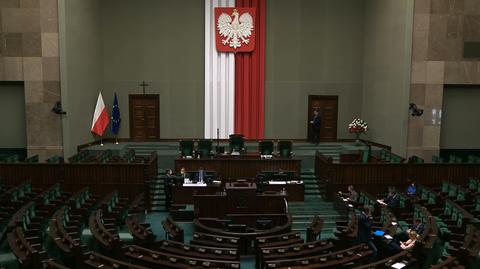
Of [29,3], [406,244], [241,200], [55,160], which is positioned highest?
[29,3]

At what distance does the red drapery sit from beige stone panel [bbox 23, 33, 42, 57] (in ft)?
28.1

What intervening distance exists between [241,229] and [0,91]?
12479 mm

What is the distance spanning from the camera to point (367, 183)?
1524 centimetres

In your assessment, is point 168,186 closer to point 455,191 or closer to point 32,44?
point 32,44

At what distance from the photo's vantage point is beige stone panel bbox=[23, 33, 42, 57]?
17016mm

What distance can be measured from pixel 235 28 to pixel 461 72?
9.83 metres

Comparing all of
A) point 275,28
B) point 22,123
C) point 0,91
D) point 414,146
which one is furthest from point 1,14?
point 414,146

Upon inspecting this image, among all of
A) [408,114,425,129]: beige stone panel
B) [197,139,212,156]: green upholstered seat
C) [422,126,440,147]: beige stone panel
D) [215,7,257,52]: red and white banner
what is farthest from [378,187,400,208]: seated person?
[215,7,257,52]: red and white banner

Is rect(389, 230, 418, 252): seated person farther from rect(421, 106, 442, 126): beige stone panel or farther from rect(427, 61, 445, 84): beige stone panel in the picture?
rect(427, 61, 445, 84): beige stone panel

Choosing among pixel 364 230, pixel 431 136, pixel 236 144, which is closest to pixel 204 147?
pixel 236 144

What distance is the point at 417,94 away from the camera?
17312 mm

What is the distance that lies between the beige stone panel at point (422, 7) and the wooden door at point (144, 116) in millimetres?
11863

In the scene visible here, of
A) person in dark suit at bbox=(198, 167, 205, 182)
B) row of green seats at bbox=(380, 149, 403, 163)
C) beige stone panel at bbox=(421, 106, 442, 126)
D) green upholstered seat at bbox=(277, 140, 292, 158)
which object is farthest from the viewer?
beige stone panel at bbox=(421, 106, 442, 126)

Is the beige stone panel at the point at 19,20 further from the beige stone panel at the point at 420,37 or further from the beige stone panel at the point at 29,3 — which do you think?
the beige stone panel at the point at 420,37
